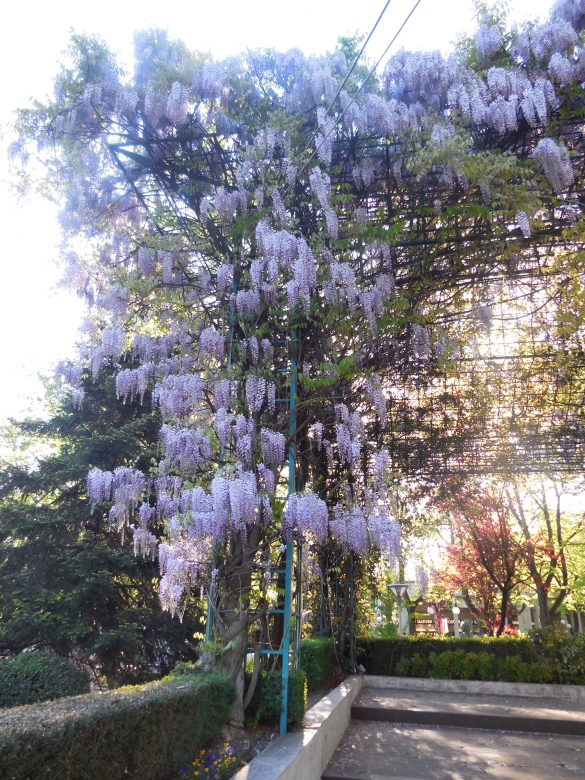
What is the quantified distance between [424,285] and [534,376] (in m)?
3.64

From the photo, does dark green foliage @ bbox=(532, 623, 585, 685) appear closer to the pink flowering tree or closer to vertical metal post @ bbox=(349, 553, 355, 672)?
vertical metal post @ bbox=(349, 553, 355, 672)

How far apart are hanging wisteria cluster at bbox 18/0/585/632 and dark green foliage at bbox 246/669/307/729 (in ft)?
2.80

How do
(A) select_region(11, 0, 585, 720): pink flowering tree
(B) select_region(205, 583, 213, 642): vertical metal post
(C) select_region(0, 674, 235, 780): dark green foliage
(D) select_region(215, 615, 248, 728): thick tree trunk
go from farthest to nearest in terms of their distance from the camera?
(A) select_region(11, 0, 585, 720): pink flowering tree < (B) select_region(205, 583, 213, 642): vertical metal post < (D) select_region(215, 615, 248, 728): thick tree trunk < (C) select_region(0, 674, 235, 780): dark green foliage

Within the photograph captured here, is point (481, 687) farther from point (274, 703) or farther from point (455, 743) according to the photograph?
point (274, 703)

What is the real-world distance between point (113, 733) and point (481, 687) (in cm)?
778

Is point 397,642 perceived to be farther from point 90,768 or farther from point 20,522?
point 90,768

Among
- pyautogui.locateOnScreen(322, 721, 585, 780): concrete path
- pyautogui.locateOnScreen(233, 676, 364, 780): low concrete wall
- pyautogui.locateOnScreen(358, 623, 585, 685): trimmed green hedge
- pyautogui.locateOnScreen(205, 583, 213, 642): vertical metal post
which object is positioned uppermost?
pyautogui.locateOnScreen(205, 583, 213, 642): vertical metal post

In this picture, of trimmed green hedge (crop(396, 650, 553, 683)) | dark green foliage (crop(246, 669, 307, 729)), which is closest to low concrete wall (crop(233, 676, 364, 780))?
dark green foliage (crop(246, 669, 307, 729))

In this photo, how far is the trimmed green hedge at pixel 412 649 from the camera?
9.86m

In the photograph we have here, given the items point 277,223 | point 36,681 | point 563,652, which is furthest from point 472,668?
point 277,223

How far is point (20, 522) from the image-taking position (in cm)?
764

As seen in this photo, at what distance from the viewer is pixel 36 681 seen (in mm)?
5391

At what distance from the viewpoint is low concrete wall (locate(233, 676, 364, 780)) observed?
126 inches

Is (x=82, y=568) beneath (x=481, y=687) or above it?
above
